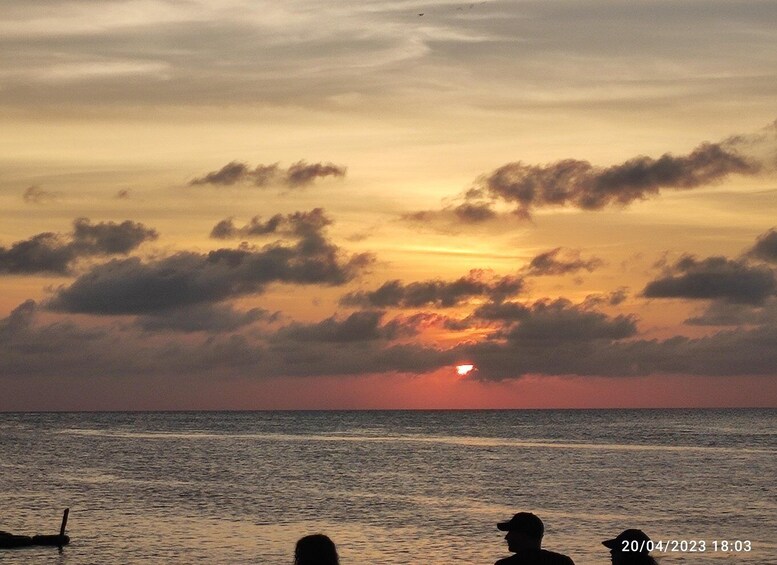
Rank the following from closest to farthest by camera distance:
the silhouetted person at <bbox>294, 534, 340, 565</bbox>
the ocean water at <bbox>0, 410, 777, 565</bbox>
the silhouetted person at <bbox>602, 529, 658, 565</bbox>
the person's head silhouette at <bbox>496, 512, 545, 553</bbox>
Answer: the silhouetted person at <bbox>294, 534, 340, 565</bbox>, the silhouetted person at <bbox>602, 529, 658, 565</bbox>, the person's head silhouette at <bbox>496, 512, 545, 553</bbox>, the ocean water at <bbox>0, 410, 777, 565</bbox>

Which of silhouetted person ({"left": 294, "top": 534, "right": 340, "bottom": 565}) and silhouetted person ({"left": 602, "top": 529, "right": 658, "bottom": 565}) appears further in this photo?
silhouetted person ({"left": 602, "top": 529, "right": 658, "bottom": 565})

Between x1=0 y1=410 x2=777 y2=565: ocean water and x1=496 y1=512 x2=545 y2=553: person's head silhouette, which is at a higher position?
x1=496 y1=512 x2=545 y2=553: person's head silhouette

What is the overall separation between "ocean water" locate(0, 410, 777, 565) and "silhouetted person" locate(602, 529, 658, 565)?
35.0 metres

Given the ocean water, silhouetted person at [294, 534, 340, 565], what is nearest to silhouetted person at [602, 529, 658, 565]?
silhouetted person at [294, 534, 340, 565]

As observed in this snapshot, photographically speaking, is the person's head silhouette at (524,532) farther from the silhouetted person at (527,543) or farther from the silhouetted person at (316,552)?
the silhouetted person at (316,552)

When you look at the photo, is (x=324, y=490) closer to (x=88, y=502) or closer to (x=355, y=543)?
(x=88, y=502)

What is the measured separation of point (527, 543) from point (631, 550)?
1232mm

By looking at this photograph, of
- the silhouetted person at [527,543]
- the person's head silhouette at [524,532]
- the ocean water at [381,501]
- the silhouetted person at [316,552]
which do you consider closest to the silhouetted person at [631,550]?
the silhouetted person at [527,543]

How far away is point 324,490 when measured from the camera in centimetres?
8356

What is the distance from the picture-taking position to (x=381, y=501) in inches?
2928

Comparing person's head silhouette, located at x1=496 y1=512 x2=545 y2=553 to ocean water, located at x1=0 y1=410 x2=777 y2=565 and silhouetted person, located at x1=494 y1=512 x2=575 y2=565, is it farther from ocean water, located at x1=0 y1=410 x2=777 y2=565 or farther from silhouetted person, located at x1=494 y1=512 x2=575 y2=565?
ocean water, located at x1=0 y1=410 x2=777 y2=565

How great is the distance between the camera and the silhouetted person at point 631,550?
12.6m

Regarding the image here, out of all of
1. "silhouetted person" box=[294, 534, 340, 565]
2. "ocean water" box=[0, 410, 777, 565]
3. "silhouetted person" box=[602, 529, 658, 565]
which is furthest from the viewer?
"ocean water" box=[0, 410, 777, 565]

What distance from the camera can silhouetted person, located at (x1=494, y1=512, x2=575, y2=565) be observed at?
1340 cm
